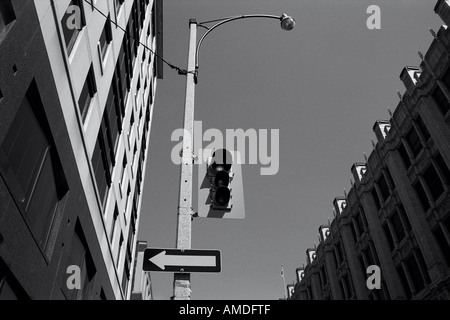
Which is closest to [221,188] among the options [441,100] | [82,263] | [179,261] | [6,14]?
[179,261]

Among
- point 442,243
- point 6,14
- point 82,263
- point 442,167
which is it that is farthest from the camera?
point 442,167

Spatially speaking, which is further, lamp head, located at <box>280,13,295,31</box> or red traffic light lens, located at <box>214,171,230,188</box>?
lamp head, located at <box>280,13,295,31</box>

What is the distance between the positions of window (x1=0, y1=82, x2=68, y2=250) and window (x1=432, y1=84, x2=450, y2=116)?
23.9 m

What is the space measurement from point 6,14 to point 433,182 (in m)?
25.6

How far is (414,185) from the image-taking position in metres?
27.4

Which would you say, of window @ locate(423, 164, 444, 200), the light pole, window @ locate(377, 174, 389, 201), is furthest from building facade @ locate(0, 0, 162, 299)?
window @ locate(377, 174, 389, 201)

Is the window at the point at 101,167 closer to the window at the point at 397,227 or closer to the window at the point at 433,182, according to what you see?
the window at the point at 433,182

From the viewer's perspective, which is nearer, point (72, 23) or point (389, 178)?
point (72, 23)

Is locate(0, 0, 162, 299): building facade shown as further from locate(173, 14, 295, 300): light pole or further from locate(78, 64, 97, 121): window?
locate(173, 14, 295, 300): light pole

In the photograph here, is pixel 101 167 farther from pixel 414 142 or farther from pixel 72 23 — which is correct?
pixel 414 142

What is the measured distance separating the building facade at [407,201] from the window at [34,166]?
2174cm

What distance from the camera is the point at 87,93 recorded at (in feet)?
48.5

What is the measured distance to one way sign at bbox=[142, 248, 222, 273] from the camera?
4914mm
